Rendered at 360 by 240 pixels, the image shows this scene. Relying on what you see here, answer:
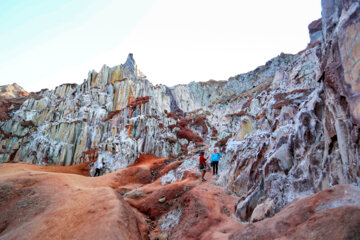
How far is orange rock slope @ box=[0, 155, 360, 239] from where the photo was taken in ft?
13.2

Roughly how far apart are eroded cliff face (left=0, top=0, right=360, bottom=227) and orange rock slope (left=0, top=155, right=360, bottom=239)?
3.31 feet

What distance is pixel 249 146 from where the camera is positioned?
37.4 feet

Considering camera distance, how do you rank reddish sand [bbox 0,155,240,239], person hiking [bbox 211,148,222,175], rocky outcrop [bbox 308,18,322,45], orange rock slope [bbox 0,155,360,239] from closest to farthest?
orange rock slope [bbox 0,155,360,239], reddish sand [bbox 0,155,240,239], person hiking [bbox 211,148,222,175], rocky outcrop [bbox 308,18,322,45]

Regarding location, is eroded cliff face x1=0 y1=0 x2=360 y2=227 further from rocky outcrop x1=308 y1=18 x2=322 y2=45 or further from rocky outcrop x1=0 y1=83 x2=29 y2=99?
rocky outcrop x1=0 y1=83 x2=29 y2=99

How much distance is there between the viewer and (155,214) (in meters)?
11.1

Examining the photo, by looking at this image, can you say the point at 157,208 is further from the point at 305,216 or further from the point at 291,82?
the point at 291,82

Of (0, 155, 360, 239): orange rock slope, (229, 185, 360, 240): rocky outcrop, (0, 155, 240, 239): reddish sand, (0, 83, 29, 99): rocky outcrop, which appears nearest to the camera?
(229, 185, 360, 240): rocky outcrop

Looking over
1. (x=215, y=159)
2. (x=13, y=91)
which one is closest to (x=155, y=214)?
(x=215, y=159)

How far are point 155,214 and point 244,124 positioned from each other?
9001 millimetres

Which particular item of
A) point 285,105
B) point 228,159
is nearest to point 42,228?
point 228,159

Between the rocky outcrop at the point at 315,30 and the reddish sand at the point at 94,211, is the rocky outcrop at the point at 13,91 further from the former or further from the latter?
the rocky outcrop at the point at 315,30

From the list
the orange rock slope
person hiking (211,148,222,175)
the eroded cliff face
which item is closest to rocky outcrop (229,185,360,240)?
the orange rock slope

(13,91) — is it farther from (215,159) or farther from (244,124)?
(244,124)

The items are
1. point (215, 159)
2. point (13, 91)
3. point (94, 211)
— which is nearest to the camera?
point (94, 211)
